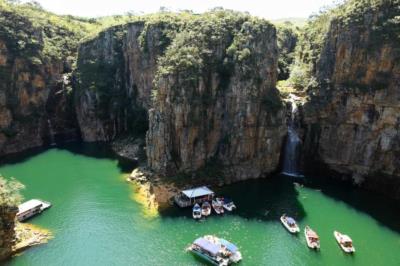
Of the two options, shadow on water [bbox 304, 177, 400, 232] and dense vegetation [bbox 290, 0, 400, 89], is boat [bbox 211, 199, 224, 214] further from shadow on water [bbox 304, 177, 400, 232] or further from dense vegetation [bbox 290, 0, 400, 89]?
dense vegetation [bbox 290, 0, 400, 89]

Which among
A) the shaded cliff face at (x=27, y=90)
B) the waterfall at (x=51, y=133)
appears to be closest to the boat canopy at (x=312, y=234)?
the waterfall at (x=51, y=133)

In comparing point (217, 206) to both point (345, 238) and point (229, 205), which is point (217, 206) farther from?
point (345, 238)

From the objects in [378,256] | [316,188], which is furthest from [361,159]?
[378,256]

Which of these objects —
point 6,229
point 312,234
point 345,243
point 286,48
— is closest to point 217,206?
point 312,234

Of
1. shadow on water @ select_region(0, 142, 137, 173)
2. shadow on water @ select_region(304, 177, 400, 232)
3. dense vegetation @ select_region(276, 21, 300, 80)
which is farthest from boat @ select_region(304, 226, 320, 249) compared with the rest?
dense vegetation @ select_region(276, 21, 300, 80)

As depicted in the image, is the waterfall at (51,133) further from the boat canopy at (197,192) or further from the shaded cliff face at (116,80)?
the boat canopy at (197,192)

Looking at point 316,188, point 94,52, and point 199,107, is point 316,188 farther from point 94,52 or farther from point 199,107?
point 94,52
